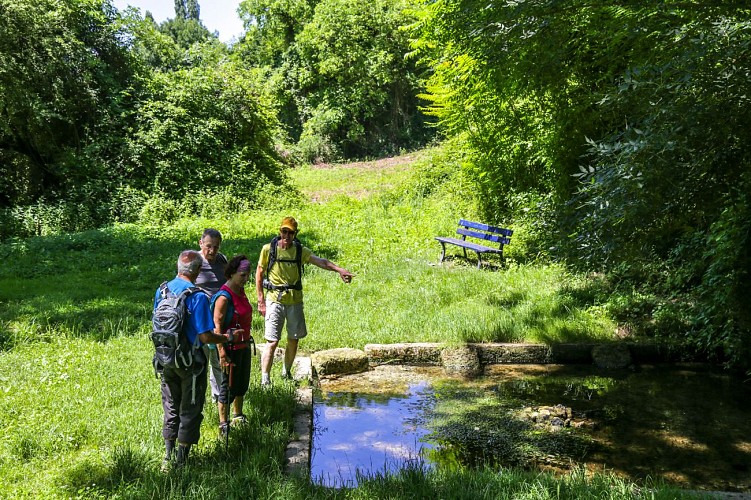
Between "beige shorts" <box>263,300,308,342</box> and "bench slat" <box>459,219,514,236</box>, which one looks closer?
"beige shorts" <box>263,300,308,342</box>

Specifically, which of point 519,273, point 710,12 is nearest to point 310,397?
point 710,12

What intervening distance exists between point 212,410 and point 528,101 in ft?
28.3

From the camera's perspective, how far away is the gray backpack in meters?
4.36

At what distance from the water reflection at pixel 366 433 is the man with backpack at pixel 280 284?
0.85m

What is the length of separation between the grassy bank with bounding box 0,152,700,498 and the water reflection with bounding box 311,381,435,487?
0.50 metres

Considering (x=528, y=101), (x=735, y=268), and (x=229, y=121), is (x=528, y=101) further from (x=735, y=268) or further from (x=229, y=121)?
(x=229, y=121)

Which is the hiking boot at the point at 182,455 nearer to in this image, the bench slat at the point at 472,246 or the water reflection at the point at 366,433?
the water reflection at the point at 366,433

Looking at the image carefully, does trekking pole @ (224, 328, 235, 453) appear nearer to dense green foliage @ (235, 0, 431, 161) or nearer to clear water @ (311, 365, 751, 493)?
clear water @ (311, 365, 751, 493)

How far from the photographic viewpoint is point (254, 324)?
910 cm

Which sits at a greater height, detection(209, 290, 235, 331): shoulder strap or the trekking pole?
detection(209, 290, 235, 331): shoulder strap

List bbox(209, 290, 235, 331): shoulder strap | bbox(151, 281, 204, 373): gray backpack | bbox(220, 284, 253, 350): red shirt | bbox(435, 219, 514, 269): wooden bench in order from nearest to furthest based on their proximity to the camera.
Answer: bbox(151, 281, 204, 373): gray backpack → bbox(209, 290, 235, 331): shoulder strap → bbox(220, 284, 253, 350): red shirt → bbox(435, 219, 514, 269): wooden bench

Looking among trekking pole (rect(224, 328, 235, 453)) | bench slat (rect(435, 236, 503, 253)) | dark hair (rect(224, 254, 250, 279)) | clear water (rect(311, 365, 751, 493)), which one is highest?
dark hair (rect(224, 254, 250, 279))

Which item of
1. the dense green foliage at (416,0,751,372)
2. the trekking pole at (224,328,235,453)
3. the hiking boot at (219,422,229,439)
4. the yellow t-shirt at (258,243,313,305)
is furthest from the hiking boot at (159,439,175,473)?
the dense green foliage at (416,0,751,372)

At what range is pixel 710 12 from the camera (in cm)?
573
